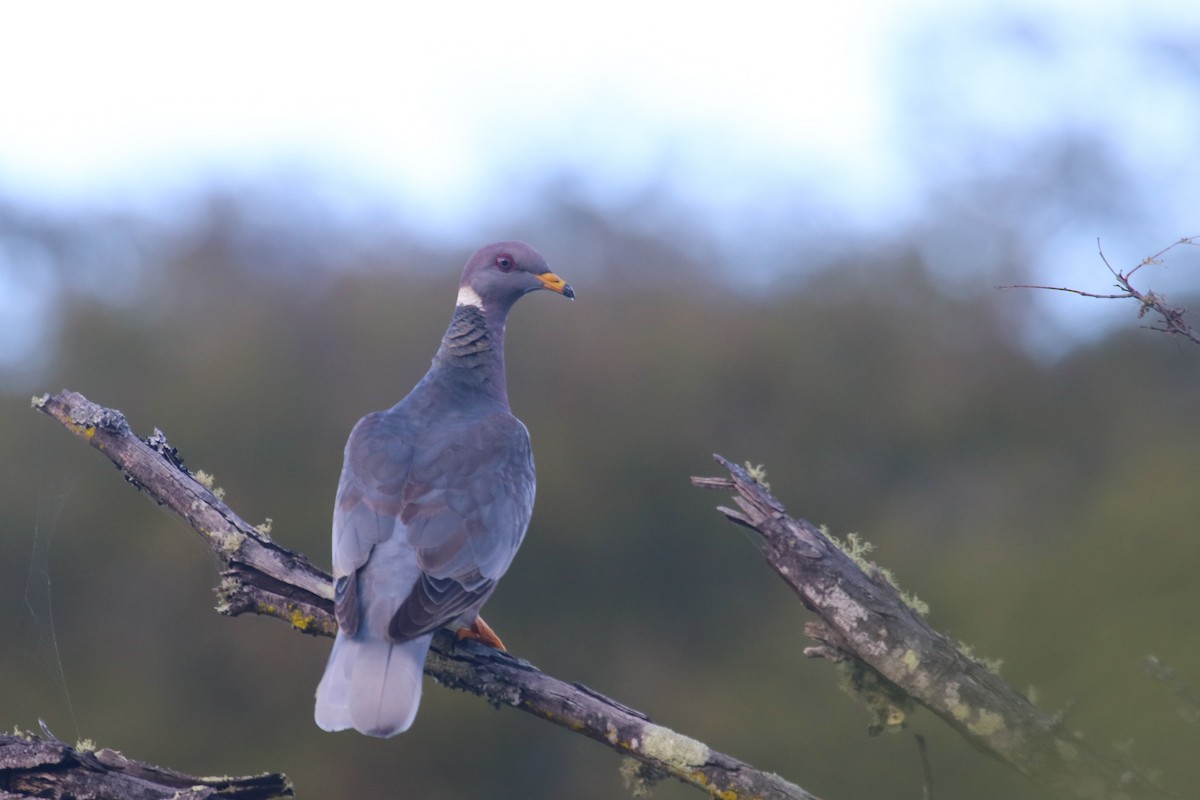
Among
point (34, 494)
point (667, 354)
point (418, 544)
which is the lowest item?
point (418, 544)

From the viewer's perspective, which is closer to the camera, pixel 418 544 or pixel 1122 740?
pixel 1122 740

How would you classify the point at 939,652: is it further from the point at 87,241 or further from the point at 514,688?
the point at 87,241

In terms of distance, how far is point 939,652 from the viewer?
3.25 metres

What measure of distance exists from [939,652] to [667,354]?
9981mm

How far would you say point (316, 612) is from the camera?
13.3ft

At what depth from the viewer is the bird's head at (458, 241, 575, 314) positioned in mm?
5711

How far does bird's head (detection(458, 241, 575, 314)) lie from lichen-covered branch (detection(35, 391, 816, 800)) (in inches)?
73.0

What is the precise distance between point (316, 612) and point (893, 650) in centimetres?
191

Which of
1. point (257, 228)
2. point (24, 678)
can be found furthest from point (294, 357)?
point (24, 678)

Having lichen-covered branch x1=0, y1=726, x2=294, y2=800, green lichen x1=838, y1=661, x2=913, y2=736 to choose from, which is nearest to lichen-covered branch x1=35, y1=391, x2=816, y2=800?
green lichen x1=838, y1=661, x2=913, y2=736

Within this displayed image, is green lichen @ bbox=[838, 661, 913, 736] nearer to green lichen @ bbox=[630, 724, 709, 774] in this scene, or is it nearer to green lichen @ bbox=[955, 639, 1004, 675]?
green lichen @ bbox=[955, 639, 1004, 675]

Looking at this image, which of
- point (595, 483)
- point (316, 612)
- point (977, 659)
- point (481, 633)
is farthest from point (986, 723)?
point (595, 483)

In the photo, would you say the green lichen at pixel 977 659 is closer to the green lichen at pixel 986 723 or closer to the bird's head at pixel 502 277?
the green lichen at pixel 986 723

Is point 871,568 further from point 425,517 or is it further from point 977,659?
point 425,517
